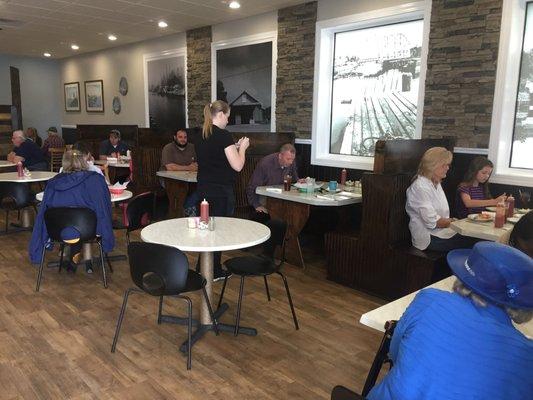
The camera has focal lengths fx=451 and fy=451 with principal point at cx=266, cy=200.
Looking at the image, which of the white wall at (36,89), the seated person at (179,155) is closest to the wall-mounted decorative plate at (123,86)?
the seated person at (179,155)

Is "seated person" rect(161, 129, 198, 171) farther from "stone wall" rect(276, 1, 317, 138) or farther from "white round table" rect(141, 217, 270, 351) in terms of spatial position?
"white round table" rect(141, 217, 270, 351)

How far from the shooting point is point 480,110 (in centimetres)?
440

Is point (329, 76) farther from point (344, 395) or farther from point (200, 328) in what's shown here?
point (344, 395)

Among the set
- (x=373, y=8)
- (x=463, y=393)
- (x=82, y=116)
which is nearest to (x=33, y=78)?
(x=82, y=116)

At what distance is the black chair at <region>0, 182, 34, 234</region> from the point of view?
17.4ft

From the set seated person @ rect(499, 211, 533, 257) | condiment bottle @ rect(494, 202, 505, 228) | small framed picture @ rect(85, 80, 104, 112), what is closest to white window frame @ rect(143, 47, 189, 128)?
small framed picture @ rect(85, 80, 104, 112)

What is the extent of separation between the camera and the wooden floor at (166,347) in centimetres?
260

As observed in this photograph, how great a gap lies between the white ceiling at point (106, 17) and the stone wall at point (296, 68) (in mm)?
A: 214

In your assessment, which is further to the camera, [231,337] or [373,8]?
[373,8]

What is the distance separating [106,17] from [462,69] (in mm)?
5247

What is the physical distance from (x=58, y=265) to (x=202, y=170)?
1.98 m

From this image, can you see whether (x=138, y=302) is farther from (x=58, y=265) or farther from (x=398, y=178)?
(x=398, y=178)

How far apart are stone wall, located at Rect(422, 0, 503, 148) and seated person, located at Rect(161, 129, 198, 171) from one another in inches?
131

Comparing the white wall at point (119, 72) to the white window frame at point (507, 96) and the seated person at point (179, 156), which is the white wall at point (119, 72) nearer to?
the seated person at point (179, 156)
